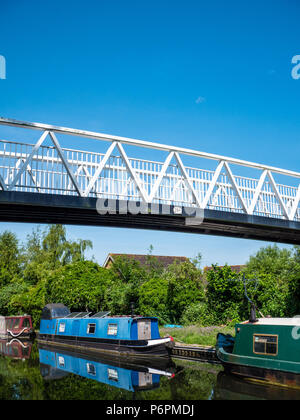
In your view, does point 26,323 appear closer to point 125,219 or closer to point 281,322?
point 125,219

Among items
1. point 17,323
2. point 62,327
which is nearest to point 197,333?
point 62,327

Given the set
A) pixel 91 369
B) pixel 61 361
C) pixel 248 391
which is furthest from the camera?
pixel 61 361

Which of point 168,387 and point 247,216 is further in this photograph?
point 247,216

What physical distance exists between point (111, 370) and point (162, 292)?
9.69m

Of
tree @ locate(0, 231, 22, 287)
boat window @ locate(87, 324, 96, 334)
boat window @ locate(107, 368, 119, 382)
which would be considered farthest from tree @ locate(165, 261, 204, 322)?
tree @ locate(0, 231, 22, 287)

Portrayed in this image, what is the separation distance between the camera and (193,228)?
16562 mm

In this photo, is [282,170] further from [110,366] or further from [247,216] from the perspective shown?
[110,366]

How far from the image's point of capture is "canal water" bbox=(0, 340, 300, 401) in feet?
34.6

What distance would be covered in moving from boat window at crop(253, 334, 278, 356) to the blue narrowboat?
518 cm

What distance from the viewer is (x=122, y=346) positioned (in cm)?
1723

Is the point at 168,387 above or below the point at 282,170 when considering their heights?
below

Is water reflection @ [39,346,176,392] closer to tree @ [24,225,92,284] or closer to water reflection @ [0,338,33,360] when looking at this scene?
water reflection @ [0,338,33,360]
